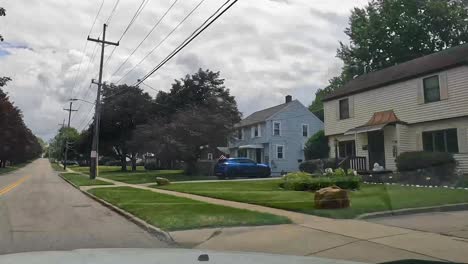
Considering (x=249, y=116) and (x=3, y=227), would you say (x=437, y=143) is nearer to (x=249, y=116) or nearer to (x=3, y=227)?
(x=3, y=227)

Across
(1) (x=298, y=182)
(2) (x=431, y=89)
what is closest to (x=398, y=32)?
(2) (x=431, y=89)

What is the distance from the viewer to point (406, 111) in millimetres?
25734

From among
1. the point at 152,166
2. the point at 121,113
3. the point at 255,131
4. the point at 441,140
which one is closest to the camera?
the point at 441,140

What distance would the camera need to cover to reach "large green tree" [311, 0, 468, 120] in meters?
32.9

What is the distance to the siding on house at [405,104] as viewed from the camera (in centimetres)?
2269

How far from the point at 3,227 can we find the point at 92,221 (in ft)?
7.81

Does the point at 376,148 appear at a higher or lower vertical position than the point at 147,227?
higher

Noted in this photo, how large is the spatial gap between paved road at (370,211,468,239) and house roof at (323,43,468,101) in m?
11.7

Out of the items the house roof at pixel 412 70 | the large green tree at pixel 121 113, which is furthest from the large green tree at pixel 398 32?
the large green tree at pixel 121 113

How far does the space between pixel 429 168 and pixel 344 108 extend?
9.60 m

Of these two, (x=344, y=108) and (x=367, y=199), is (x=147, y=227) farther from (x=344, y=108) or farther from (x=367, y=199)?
(x=344, y=108)

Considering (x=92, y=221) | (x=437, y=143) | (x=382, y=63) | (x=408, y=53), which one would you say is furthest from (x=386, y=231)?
(x=382, y=63)

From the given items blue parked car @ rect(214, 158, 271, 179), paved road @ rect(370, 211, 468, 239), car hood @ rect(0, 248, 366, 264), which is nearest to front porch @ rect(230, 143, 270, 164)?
blue parked car @ rect(214, 158, 271, 179)

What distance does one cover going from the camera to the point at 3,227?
40.5ft
